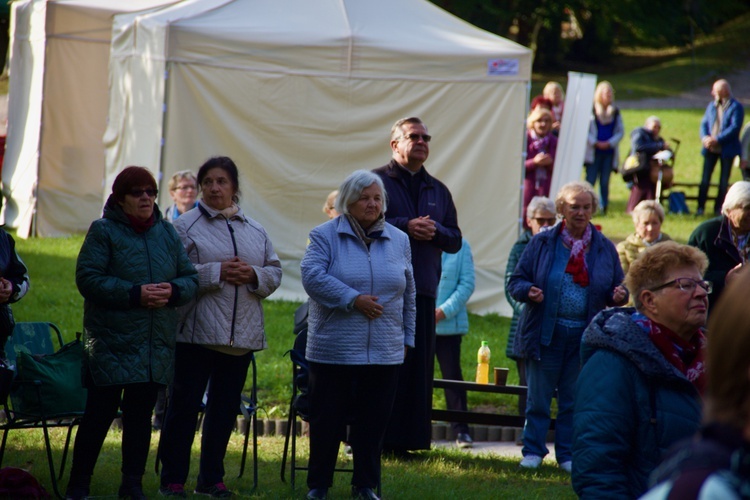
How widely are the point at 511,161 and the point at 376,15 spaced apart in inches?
90.1

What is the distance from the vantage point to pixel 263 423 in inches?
343

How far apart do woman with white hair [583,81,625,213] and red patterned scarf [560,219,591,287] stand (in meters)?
9.70

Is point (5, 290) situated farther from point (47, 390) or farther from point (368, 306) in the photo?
point (368, 306)

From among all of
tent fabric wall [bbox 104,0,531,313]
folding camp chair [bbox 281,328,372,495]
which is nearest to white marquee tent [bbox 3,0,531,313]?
tent fabric wall [bbox 104,0,531,313]

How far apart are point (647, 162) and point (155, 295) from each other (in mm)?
12058

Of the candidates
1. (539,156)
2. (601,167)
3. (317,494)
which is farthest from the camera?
(601,167)

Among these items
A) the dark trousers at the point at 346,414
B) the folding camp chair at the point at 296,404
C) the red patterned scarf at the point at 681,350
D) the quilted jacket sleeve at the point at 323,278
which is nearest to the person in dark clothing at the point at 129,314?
the quilted jacket sleeve at the point at 323,278

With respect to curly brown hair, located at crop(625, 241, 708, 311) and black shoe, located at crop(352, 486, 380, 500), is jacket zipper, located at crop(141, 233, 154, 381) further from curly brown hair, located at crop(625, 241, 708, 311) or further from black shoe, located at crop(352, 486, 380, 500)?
curly brown hair, located at crop(625, 241, 708, 311)

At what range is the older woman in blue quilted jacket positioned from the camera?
6109 mm

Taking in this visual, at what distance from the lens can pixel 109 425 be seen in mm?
5844

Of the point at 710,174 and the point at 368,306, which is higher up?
the point at 710,174

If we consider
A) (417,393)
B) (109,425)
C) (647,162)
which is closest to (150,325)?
(109,425)

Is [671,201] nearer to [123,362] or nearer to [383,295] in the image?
[383,295]

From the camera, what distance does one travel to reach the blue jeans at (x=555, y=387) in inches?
295
